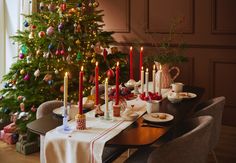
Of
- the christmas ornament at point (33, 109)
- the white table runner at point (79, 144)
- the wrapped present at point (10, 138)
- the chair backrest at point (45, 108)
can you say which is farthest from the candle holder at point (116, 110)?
the wrapped present at point (10, 138)

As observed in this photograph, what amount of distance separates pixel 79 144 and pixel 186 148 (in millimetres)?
606

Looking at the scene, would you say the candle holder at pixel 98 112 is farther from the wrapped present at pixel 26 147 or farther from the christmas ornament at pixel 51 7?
the christmas ornament at pixel 51 7

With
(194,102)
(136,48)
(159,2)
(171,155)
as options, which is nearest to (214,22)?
(159,2)

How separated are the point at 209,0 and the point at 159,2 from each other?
0.67m

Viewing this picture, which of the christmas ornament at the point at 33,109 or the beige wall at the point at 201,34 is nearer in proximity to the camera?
the christmas ornament at the point at 33,109

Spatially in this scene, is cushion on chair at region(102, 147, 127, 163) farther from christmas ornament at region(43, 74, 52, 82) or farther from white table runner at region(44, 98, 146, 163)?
christmas ornament at region(43, 74, 52, 82)

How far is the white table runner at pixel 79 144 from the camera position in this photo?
1.80 meters

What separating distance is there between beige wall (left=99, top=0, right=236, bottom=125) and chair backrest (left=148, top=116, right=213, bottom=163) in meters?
2.50

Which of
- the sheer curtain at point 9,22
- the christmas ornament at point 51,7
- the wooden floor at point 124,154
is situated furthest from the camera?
the sheer curtain at point 9,22

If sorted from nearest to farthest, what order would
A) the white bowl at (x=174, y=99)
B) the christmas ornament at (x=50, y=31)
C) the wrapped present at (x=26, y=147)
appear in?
1. the white bowl at (x=174, y=99)
2. the wrapped present at (x=26, y=147)
3. the christmas ornament at (x=50, y=31)

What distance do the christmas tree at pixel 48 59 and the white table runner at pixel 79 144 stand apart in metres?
1.85

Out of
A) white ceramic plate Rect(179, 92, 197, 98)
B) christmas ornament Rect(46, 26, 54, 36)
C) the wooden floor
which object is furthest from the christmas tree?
white ceramic plate Rect(179, 92, 197, 98)

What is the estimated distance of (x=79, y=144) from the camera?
1.82 meters

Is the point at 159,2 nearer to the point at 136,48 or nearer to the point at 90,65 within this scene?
the point at 136,48
